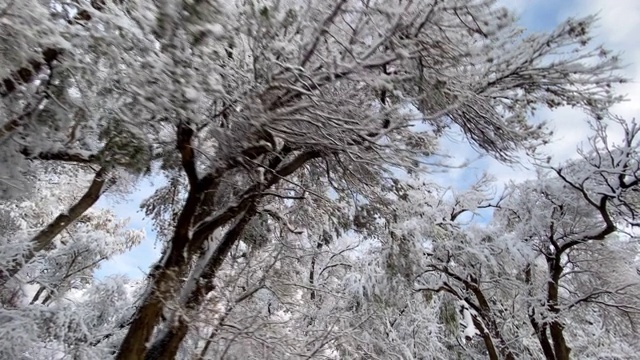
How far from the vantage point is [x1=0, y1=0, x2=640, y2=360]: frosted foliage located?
3.06 metres

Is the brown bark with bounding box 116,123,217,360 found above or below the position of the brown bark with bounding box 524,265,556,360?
below

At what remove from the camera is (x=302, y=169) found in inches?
263

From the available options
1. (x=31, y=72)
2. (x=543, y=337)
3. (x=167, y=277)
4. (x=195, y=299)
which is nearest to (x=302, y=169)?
(x=195, y=299)

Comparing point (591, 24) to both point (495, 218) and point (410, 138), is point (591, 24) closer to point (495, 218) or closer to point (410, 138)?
point (410, 138)

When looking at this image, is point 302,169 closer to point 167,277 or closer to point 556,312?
point 167,277

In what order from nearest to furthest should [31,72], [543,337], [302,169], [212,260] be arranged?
[31,72], [212,260], [302,169], [543,337]

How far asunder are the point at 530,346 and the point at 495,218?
3533 millimetres

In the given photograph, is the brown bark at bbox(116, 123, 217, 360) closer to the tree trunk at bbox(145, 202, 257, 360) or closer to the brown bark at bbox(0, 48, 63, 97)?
the tree trunk at bbox(145, 202, 257, 360)

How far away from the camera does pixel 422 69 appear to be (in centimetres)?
426

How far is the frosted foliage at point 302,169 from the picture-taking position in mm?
3064

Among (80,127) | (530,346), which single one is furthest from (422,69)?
(530,346)

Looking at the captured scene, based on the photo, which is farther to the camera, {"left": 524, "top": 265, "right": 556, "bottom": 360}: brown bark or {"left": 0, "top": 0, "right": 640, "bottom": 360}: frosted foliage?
{"left": 524, "top": 265, "right": 556, "bottom": 360}: brown bark

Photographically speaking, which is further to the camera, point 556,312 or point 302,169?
point 556,312

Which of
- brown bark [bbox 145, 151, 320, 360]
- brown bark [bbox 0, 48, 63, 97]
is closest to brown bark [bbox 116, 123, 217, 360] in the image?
brown bark [bbox 145, 151, 320, 360]
